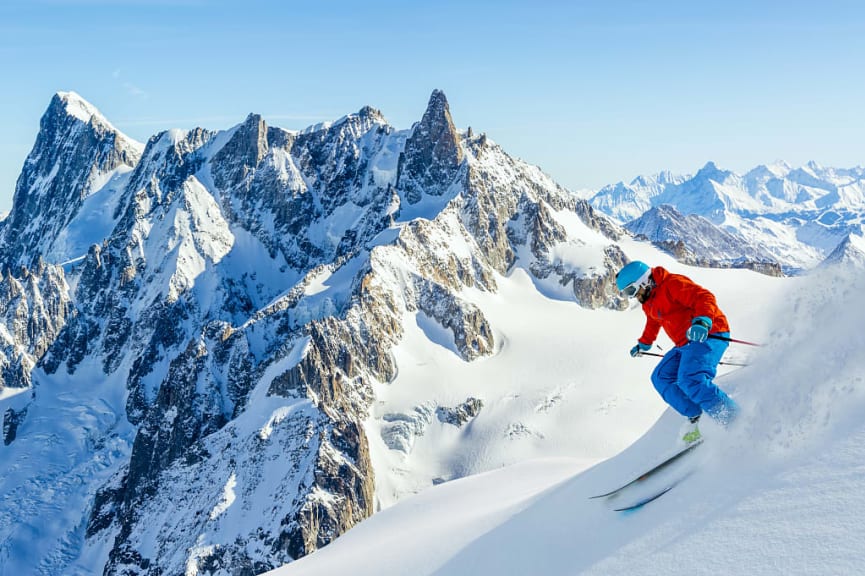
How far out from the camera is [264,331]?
130 metres

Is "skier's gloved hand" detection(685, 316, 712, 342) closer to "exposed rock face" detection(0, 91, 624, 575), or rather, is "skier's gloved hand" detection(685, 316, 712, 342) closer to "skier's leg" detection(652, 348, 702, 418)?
"skier's leg" detection(652, 348, 702, 418)

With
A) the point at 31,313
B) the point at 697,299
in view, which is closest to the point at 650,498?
the point at 697,299

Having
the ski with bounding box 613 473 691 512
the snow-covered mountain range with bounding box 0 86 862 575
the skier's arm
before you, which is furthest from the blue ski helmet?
the snow-covered mountain range with bounding box 0 86 862 575

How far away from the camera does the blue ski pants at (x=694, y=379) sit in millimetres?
9180

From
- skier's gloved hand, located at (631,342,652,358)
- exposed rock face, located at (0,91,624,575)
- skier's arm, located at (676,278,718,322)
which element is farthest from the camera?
exposed rock face, located at (0,91,624,575)

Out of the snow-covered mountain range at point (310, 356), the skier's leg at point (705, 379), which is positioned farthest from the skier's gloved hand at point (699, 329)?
the snow-covered mountain range at point (310, 356)

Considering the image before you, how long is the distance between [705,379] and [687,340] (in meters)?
1.17

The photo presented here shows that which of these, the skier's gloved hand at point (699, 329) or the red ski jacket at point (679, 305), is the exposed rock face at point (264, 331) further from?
the skier's gloved hand at point (699, 329)

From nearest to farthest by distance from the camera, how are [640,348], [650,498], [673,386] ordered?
[650,498] → [673,386] → [640,348]

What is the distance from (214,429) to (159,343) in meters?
54.1

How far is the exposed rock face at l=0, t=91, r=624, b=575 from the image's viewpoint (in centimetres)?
8812

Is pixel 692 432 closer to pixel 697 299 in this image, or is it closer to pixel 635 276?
pixel 697 299

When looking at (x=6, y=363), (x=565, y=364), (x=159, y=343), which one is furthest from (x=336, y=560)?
(x=6, y=363)

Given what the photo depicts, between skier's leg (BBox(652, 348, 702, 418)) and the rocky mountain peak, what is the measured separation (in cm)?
16066
